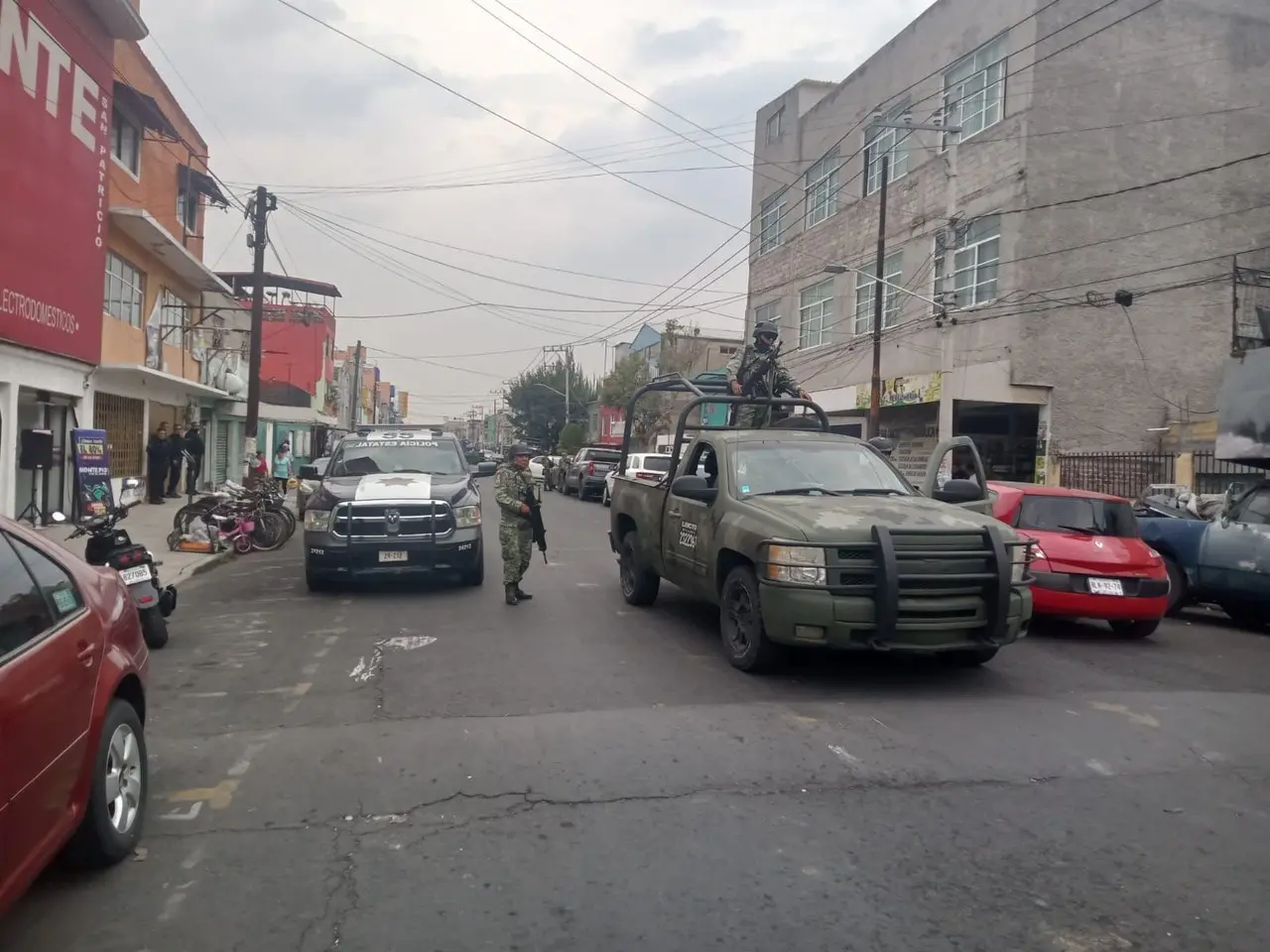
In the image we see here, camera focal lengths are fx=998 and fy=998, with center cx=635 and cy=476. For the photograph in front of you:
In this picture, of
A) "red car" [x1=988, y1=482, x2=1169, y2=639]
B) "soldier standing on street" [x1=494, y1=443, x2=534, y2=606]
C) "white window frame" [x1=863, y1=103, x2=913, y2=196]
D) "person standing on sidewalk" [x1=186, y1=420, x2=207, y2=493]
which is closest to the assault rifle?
"soldier standing on street" [x1=494, y1=443, x2=534, y2=606]

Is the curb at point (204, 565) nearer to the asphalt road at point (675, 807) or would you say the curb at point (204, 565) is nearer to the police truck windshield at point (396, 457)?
the police truck windshield at point (396, 457)

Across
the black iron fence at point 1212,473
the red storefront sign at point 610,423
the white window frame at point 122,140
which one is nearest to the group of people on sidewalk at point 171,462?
the white window frame at point 122,140

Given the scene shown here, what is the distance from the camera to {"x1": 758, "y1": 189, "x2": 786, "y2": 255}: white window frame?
121ft

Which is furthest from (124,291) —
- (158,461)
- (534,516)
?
(534,516)

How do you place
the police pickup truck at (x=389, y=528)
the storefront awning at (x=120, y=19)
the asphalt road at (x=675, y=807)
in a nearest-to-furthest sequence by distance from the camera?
the asphalt road at (x=675, y=807) < the police pickup truck at (x=389, y=528) < the storefront awning at (x=120, y=19)

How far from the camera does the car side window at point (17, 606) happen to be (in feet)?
10.6

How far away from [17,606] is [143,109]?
826 inches

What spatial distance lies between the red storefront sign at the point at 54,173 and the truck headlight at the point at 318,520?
262 inches

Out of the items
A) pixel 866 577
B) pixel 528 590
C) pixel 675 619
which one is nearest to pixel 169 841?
pixel 866 577

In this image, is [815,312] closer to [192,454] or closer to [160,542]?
[192,454]

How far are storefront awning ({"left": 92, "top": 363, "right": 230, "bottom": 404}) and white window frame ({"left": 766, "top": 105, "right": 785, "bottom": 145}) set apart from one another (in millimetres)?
21697

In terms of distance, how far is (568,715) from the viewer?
6164 mm

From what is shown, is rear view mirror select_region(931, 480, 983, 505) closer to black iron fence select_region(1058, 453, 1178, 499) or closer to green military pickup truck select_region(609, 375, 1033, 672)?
green military pickup truck select_region(609, 375, 1033, 672)

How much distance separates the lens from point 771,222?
125ft
